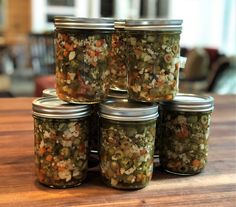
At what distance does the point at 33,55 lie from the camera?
4258 mm

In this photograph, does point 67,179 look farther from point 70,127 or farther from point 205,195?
point 205,195

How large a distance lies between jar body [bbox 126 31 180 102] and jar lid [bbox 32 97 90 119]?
0.11 meters

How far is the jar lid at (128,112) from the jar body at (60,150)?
0.16ft

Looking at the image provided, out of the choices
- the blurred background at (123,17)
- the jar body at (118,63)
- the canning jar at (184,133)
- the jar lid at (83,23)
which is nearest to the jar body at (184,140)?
the canning jar at (184,133)

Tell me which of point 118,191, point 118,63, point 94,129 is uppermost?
point 118,63

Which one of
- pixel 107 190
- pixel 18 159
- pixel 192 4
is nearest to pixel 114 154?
pixel 107 190

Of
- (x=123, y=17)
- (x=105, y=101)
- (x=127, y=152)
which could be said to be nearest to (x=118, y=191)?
(x=127, y=152)

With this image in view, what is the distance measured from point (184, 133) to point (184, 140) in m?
0.02

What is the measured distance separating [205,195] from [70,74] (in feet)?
1.21

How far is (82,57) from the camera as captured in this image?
31.7 inches

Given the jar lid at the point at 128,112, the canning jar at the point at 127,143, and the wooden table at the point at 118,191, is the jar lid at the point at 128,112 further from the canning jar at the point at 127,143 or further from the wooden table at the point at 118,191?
the wooden table at the point at 118,191

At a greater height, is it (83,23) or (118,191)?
(83,23)

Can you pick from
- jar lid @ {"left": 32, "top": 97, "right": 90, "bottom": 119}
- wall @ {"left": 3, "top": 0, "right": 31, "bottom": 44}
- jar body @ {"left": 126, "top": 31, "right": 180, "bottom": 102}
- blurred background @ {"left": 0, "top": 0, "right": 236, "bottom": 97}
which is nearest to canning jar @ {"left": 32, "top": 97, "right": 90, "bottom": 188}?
jar lid @ {"left": 32, "top": 97, "right": 90, "bottom": 119}

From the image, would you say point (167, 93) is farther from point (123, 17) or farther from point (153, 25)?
point (123, 17)
